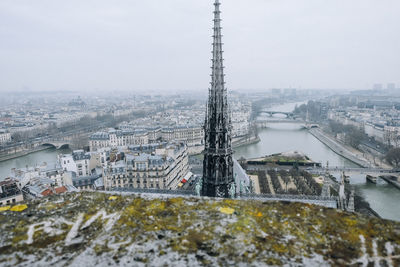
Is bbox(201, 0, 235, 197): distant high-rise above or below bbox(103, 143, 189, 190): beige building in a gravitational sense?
above

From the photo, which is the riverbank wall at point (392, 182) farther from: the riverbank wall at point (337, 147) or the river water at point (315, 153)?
the riverbank wall at point (337, 147)

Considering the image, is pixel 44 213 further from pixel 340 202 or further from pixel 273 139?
pixel 273 139

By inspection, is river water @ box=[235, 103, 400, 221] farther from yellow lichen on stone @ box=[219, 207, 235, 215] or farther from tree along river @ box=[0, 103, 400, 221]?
yellow lichen on stone @ box=[219, 207, 235, 215]

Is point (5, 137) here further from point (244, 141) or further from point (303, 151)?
point (303, 151)

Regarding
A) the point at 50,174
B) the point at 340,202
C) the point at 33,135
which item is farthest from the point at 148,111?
the point at 340,202

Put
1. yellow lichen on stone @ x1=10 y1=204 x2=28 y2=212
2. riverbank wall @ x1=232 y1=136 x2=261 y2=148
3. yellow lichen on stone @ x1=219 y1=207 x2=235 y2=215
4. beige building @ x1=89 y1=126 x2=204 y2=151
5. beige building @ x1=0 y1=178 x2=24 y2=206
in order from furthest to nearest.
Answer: riverbank wall @ x1=232 y1=136 x2=261 y2=148 → beige building @ x1=89 y1=126 x2=204 y2=151 → beige building @ x1=0 y1=178 x2=24 y2=206 → yellow lichen on stone @ x1=10 y1=204 x2=28 y2=212 → yellow lichen on stone @ x1=219 y1=207 x2=235 y2=215

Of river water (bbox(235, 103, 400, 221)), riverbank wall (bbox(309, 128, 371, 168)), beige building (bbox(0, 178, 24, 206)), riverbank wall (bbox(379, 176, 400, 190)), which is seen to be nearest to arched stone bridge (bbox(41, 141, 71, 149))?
river water (bbox(235, 103, 400, 221))

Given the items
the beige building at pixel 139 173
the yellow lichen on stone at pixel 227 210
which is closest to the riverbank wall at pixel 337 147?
the beige building at pixel 139 173
